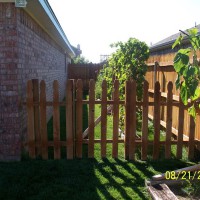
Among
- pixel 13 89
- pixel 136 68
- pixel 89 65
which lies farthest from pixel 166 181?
pixel 89 65

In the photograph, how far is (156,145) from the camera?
5.67 meters

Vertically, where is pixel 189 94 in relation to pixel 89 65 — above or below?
below

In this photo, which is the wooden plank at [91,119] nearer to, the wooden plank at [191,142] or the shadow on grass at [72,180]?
the shadow on grass at [72,180]

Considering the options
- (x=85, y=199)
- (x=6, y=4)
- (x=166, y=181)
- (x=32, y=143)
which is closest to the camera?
(x=85, y=199)

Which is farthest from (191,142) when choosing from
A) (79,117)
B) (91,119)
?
(79,117)

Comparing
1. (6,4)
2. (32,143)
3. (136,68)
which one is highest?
(6,4)

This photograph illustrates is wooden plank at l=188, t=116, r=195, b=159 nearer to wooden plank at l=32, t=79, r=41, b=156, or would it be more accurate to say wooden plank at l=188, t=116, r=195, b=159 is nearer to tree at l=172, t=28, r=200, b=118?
tree at l=172, t=28, r=200, b=118

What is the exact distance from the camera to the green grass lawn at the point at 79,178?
410 cm

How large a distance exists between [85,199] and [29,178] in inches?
42.5

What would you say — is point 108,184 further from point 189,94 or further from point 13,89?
point 13,89
